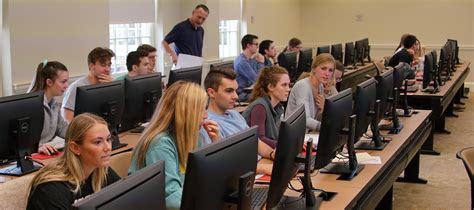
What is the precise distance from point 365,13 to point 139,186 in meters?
12.5

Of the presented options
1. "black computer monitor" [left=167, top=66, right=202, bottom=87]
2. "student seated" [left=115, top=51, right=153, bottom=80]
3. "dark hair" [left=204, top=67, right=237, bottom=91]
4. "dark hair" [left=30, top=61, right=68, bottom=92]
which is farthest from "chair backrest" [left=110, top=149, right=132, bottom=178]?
"student seated" [left=115, top=51, right=153, bottom=80]

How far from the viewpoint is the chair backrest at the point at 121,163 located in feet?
9.30

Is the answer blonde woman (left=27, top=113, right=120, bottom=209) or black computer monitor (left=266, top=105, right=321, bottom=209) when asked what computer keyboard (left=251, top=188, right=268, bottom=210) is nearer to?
black computer monitor (left=266, top=105, right=321, bottom=209)

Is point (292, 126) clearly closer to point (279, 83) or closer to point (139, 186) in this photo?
point (139, 186)

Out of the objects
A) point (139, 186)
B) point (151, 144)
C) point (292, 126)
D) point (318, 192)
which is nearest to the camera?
point (139, 186)

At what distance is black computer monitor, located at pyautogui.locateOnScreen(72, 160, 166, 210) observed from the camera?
1.33 meters

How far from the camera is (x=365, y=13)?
13523 mm

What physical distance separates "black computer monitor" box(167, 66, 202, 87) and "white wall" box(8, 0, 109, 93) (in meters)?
2.03

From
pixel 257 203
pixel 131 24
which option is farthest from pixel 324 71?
pixel 131 24

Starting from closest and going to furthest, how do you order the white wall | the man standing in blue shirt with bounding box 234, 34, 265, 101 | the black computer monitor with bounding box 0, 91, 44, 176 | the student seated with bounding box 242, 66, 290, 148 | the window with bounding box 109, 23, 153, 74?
1. the black computer monitor with bounding box 0, 91, 44, 176
2. the student seated with bounding box 242, 66, 290, 148
3. the white wall
4. the man standing in blue shirt with bounding box 234, 34, 265, 101
5. the window with bounding box 109, 23, 153, 74

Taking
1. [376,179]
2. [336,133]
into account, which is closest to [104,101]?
[336,133]

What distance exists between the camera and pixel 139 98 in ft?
14.3

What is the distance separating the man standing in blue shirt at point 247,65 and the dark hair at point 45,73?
2914 millimetres

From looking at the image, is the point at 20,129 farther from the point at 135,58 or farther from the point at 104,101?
the point at 135,58
